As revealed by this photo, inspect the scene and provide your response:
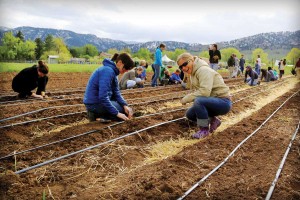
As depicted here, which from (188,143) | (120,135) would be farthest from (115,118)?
(188,143)

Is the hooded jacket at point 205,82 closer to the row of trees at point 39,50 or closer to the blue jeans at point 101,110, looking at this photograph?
the blue jeans at point 101,110

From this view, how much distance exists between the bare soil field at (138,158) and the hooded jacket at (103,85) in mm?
430

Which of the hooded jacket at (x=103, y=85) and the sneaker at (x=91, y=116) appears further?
the sneaker at (x=91, y=116)

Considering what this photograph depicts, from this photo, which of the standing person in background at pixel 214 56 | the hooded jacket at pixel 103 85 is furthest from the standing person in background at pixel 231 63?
the hooded jacket at pixel 103 85

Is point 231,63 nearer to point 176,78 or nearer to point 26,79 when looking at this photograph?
point 176,78

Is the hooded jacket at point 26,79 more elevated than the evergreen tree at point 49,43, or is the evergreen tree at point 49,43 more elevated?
the evergreen tree at point 49,43

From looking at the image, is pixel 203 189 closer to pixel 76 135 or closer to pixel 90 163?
pixel 90 163

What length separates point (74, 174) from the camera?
338 centimetres

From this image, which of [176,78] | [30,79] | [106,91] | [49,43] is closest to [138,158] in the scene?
[106,91]

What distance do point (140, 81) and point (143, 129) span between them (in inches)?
269

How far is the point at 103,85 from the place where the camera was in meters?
4.51

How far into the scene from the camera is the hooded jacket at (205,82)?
4.56 m

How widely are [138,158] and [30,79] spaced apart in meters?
4.05

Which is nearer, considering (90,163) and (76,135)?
(90,163)
